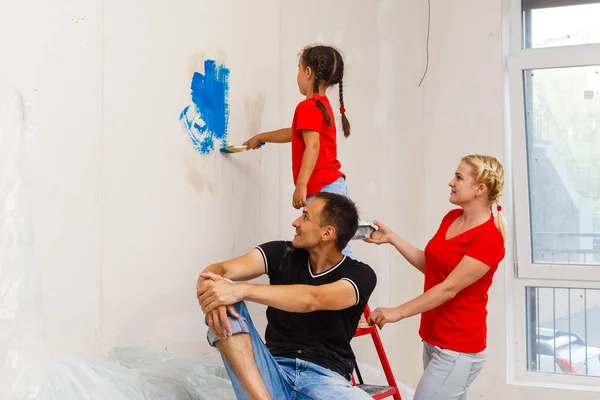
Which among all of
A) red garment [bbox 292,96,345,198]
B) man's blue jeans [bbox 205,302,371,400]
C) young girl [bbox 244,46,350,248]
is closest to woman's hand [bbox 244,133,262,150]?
young girl [bbox 244,46,350,248]

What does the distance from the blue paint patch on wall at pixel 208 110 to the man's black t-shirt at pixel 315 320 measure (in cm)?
46

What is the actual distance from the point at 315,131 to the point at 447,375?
92 centimetres

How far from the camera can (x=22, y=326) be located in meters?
1.48

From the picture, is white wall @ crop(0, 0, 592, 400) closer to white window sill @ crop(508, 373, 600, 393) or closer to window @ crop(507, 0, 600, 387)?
white window sill @ crop(508, 373, 600, 393)

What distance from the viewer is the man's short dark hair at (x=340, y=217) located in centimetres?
204

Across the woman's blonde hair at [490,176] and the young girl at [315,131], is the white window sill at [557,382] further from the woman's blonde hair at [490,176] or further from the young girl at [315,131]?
the young girl at [315,131]

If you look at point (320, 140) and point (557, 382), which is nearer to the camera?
point (320, 140)

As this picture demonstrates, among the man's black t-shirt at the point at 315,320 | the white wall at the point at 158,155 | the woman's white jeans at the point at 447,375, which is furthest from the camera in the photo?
the woman's white jeans at the point at 447,375

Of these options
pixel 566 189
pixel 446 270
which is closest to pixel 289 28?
pixel 446 270

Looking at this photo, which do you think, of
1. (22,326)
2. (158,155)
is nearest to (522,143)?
(158,155)

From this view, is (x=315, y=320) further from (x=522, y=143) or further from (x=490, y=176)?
(x=522, y=143)

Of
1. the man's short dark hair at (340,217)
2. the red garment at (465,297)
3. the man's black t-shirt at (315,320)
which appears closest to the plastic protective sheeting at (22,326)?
the man's black t-shirt at (315,320)

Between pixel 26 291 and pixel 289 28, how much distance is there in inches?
65.7

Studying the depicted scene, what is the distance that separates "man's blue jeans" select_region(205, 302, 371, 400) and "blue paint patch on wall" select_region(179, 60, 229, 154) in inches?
27.4
